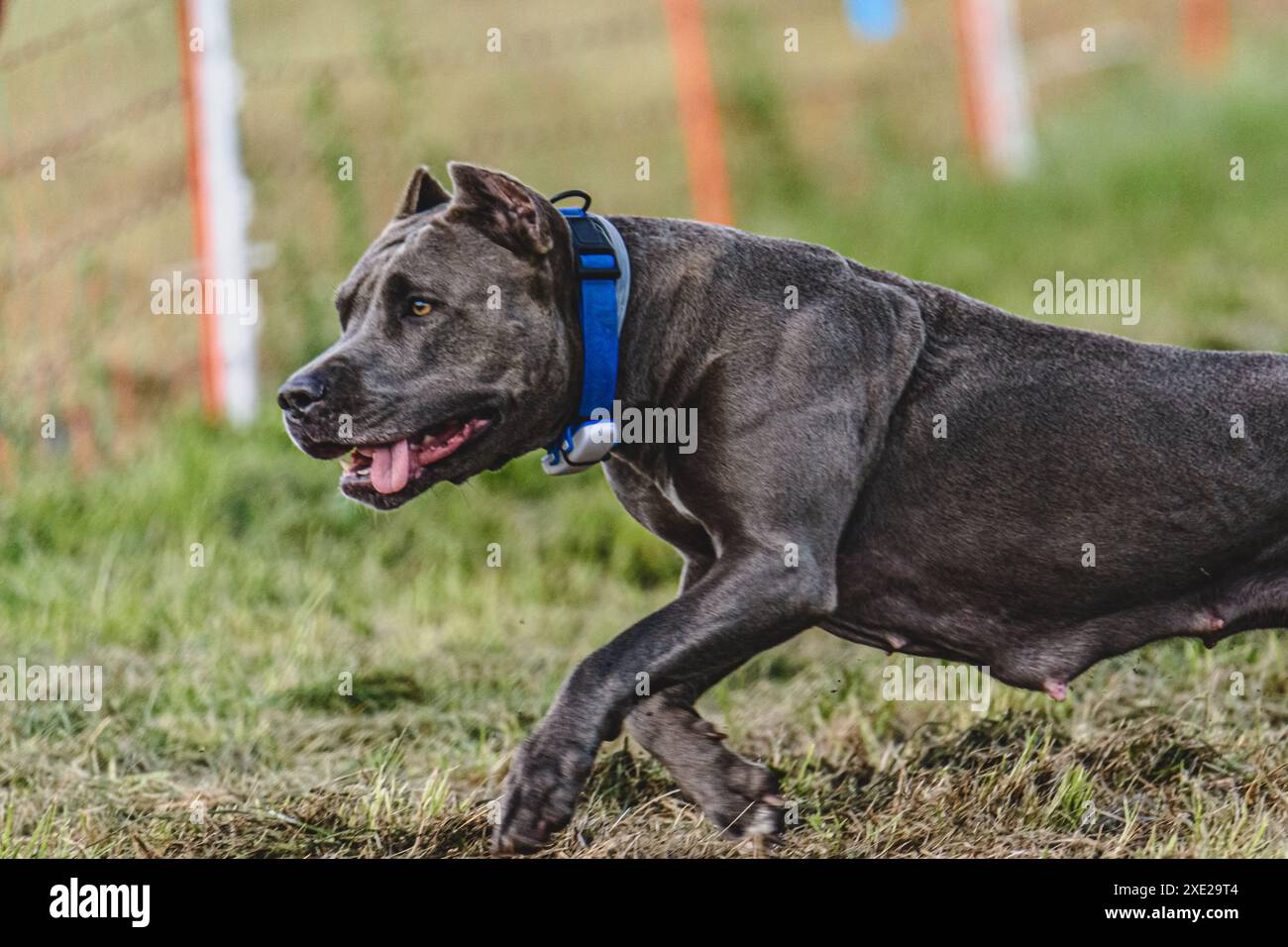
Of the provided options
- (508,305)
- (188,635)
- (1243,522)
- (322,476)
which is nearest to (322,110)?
(322,476)

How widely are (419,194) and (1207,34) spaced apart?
1167 centimetres

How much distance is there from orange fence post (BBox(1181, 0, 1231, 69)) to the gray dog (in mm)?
10885

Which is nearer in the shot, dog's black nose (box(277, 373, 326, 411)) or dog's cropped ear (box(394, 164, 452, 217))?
dog's black nose (box(277, 373, 326, 411))

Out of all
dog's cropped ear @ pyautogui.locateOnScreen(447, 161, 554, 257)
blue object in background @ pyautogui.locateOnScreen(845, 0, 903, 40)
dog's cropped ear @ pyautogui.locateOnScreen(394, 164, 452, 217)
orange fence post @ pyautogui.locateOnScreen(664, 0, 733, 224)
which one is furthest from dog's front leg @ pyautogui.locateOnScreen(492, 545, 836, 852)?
blue object in background @ pyautogui.locateOnScreen(845, 0, 903, 40)

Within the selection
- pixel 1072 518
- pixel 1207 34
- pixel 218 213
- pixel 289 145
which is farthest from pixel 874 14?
pixel 1072 518

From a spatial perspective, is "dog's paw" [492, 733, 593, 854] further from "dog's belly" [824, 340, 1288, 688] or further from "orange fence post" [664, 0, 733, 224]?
"orange fence post" [664, 0, 733, 224]

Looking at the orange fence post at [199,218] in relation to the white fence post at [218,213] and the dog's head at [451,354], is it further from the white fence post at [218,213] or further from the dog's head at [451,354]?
the dog's head at [451,354]

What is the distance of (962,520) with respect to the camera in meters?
3.80

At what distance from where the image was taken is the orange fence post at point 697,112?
925cm

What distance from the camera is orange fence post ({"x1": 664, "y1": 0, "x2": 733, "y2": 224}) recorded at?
9250 millimetres

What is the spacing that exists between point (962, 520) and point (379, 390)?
1.29 m

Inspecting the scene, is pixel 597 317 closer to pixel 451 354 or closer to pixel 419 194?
pixel 451 354
